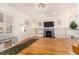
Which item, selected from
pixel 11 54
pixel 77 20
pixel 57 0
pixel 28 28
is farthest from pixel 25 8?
pixel 77 20

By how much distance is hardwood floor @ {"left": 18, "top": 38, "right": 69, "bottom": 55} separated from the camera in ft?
6.18

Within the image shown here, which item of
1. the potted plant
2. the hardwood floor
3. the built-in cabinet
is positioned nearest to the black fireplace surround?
the hardwood floor

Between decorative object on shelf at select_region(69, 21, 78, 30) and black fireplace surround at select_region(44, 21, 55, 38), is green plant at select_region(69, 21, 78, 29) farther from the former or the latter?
black fireplace surround at select_region(44, 21, 55, 38)

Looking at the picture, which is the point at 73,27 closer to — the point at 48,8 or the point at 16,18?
the point at 48,8

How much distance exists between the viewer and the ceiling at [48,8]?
1980 mm

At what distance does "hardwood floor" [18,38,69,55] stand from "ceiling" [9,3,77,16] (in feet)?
1.79

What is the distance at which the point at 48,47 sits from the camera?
199cm

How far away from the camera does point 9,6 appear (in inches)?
77.5

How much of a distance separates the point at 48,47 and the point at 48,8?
78cm

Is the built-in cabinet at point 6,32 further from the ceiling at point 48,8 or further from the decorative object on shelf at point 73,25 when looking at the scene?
the decorative object on shelf at point 73,25

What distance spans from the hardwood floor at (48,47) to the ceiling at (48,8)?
545 mm

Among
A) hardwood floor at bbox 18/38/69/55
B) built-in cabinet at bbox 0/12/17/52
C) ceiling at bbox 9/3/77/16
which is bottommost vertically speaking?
hardwood floor at bbox 18/38/69/55

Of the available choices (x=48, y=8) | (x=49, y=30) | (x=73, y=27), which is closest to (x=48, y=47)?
(x=49, y=30)

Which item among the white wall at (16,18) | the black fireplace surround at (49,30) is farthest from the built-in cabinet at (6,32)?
the black fireplace surround at (49,30)
